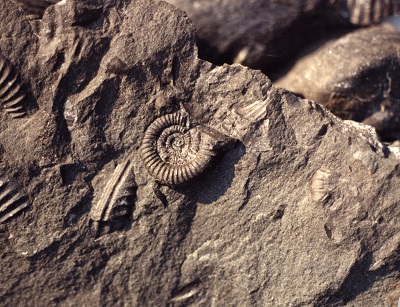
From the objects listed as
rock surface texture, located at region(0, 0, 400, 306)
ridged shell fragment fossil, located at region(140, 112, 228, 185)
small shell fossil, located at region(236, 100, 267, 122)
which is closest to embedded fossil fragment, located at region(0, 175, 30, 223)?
rock surface texture, located at region(0, 0, 400, 306)

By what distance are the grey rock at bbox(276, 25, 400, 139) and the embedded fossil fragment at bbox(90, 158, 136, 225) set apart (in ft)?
3.08

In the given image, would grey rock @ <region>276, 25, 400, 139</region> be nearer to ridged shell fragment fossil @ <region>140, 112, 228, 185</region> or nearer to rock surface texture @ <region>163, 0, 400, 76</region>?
rock surface texture @ <region>163, 0, 400, 76</region>

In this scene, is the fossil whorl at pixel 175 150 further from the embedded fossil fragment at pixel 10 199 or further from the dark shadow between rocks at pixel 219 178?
the embedded fossil fragment at pixel 10 199

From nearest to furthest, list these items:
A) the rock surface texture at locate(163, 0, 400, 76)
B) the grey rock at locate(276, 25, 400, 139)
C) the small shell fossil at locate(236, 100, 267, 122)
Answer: the small shell fossil at locate(236, 100, 267, 122) → the rock surface texture at locate(163, 0, 400, 76) → the grey rock at locate(276, 25, 400, 139)

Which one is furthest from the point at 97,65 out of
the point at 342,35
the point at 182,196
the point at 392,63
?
the point at 392,63

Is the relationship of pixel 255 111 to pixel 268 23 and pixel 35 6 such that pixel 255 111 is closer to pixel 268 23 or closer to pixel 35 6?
pixel 268 23

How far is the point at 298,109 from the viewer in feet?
6.29

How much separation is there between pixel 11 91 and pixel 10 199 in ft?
1.28

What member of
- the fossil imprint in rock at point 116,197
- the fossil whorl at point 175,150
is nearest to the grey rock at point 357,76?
the fossil whorl at point 175,150

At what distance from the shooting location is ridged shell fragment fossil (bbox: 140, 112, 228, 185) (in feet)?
5.93

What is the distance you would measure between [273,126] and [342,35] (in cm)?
72

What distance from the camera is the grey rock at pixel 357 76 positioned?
2.22m

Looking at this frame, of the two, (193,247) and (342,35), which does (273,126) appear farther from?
(342,35)

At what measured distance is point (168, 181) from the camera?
5.95 ft
